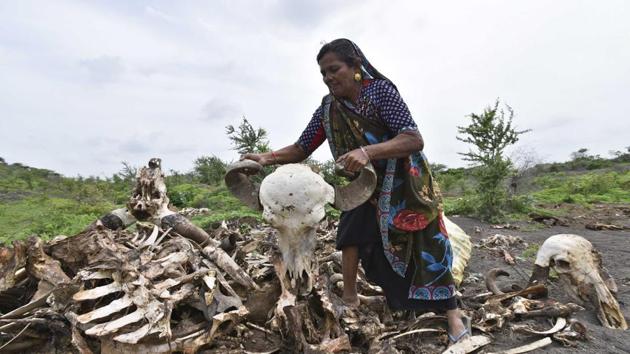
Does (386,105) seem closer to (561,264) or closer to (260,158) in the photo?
(260,158)

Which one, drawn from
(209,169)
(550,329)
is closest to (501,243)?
(550,329)

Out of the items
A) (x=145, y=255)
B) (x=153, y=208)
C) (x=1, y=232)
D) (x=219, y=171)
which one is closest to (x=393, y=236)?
(x=145, y=255)

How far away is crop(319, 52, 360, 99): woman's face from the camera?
2.37 metres

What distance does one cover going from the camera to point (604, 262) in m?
5.11

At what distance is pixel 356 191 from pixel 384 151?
0.84 ft

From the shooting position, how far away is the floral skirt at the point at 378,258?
264cm

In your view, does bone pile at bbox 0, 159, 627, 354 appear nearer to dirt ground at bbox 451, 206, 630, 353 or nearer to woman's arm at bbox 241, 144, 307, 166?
dirt ground at bbox 451, 206, 630, 353

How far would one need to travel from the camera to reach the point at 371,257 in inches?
111

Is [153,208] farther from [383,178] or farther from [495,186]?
[495,186]

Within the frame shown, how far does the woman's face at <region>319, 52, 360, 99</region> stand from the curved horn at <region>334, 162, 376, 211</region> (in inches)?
23.6

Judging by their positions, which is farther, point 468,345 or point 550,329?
point 550,329

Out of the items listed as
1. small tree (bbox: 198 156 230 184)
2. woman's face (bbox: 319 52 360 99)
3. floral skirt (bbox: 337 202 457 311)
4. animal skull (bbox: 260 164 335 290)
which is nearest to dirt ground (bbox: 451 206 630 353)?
floral skirt (bbox: 337 202 457 311)

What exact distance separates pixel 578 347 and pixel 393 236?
1319 millimetres

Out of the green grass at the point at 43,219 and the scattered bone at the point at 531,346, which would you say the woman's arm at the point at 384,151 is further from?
the green grass at the point at 43,219
